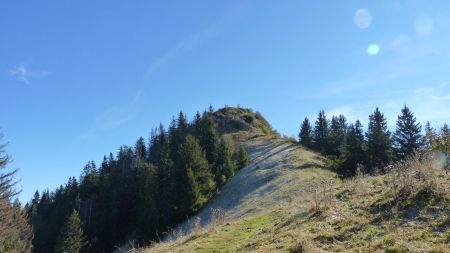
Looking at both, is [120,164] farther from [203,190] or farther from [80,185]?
[203,190]

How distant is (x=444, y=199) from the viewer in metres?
9.00

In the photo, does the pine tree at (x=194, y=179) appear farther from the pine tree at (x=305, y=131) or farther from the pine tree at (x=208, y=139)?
the pine tree at (x=305, y=131)

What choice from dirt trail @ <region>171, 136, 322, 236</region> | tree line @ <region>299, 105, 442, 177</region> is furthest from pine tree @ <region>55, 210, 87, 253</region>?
tree line @ <region>299, 105, 442, 177</region>

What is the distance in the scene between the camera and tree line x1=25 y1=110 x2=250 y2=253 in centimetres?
4456

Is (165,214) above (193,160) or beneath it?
beneath

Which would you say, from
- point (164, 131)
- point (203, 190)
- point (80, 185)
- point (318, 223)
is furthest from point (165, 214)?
point (164, 131)

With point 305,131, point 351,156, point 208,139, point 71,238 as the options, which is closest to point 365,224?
point 351,156

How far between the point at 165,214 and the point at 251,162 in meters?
16.0

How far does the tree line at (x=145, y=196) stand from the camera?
Result: 44.6 m

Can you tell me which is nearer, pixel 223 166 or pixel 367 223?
pixel 367 223

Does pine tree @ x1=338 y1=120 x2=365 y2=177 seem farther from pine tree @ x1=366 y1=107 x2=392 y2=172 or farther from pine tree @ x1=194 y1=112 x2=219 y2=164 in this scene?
pine tree @ x1=194 y1=112 x2=219 y2=164

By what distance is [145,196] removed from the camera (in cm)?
4766

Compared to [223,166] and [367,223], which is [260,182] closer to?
[223,166]

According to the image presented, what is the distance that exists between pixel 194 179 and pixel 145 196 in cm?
753
